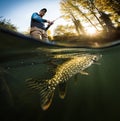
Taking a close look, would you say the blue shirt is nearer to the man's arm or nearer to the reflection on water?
the man's arm

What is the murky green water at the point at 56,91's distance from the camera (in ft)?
17.3

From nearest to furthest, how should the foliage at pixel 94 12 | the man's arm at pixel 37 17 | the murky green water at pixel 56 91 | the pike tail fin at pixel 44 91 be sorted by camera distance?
the murky green water at pixel 56 91 < the pike tail fin at pixel 44 91 < the man's arm at pixel 37 17 < the foliage at pixel 94 12

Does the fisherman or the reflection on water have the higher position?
the fisherman

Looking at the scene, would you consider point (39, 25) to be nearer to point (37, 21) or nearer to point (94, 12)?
→ point (37, 21)

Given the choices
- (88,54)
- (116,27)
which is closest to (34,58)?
(88,54)

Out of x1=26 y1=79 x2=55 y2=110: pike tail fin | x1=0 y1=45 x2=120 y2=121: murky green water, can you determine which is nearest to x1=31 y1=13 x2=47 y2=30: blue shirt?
x1=0 y1=45 x2=120 y2=121: murky green water

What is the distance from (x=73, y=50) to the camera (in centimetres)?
841

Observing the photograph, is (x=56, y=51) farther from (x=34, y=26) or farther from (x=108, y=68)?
(x=108, y=68)

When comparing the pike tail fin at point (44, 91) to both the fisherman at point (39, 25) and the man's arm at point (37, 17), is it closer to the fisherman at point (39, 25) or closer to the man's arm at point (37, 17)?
the fisherman at point (39, 25)

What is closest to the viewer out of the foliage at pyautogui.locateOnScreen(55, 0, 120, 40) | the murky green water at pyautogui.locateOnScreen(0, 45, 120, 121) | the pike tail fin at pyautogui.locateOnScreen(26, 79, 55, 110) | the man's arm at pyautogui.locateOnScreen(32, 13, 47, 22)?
the murky green water at pyautogui.locateOnScreen(0, 45, 120, 121)

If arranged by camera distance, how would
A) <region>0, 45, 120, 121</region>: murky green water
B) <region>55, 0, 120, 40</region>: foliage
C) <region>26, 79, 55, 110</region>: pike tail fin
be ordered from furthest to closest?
<region>55, 0, 120, 40</region>: foliage < <region>26, 79, 55, 110</region>: pike tail fin < <region>0, 45, 120, 121</region>: murky green water

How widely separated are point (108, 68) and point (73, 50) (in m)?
3.36

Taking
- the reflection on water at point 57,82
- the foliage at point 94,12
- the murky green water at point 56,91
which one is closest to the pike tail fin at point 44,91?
the reflection on water at point 57,82

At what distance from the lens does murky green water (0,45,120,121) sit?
5.26 meters
